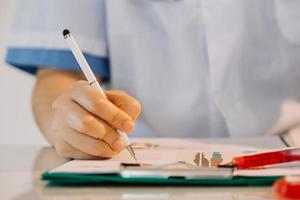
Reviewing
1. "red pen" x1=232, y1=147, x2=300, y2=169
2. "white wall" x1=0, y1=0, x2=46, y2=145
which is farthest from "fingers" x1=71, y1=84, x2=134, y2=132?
"white wall" x1=0, y1=0, x2=46, y2=145

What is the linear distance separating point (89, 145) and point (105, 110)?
0.11 ft

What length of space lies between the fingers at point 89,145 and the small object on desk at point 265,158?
11 cm

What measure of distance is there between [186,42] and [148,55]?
0.19ft

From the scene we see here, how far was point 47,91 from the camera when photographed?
694mm

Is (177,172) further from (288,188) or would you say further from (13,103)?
(13,103)

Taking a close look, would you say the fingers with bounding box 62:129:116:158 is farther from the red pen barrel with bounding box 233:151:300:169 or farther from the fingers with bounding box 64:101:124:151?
the red pen barrel with bounding box 233:151:300:169

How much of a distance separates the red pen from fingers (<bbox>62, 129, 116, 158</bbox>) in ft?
0.38

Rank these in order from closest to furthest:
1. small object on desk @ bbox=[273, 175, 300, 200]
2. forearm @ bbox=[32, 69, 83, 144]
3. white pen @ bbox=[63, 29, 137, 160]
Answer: small object on desk @ bbox=[273, 175, 300, 200]
white pen @ bbox=[63, 29, 137, 160]
forearm @ bbox=[32, 69, 83, 144]

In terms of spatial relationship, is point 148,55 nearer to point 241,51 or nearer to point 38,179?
point 241,51

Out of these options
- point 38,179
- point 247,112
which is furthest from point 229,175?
point 247,112

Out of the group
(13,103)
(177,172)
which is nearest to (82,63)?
(177,172)

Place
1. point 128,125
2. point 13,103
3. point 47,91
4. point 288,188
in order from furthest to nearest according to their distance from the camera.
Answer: point 13,103 → point 47,91 → point 128,125 → point 288,188

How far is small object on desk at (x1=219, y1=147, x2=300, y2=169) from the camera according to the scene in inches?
15.4

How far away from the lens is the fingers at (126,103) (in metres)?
0.49
